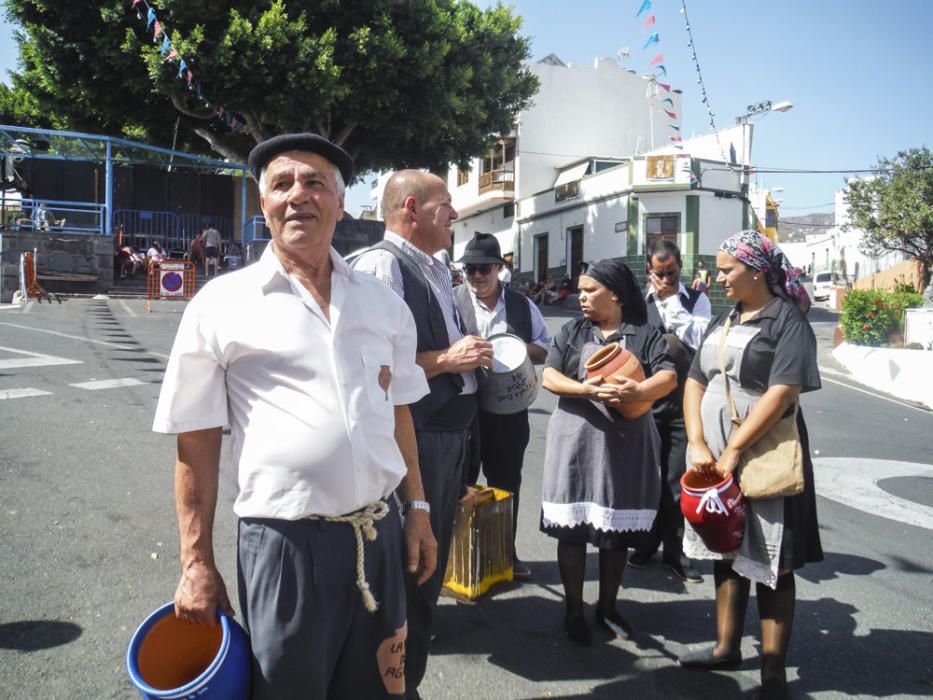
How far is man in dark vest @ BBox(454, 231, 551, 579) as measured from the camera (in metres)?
4.41

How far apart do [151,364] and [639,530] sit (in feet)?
26.0

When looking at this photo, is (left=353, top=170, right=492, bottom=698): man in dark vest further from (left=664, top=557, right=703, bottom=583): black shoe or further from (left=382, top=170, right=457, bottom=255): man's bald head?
(left=664, top=557, right=703, bottom=583): black shoe

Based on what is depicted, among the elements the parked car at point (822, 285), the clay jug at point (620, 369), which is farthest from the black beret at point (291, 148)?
the parked car at point (822, 285)

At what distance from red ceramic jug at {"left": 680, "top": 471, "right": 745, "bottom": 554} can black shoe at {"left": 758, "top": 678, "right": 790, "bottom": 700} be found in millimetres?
541

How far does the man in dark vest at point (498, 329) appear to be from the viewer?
14.5 feet

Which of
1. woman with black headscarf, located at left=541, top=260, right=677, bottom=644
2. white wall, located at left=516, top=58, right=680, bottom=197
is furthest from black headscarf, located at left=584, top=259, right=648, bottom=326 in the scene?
white wall, located at left=516, top=58, right=680, bottom=197

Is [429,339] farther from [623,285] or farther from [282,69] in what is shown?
[282,69]

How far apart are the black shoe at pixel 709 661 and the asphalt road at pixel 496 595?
0.13ft

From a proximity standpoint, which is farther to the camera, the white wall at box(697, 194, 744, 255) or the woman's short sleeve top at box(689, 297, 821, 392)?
the white wall at box(697, 194, 744, 255)

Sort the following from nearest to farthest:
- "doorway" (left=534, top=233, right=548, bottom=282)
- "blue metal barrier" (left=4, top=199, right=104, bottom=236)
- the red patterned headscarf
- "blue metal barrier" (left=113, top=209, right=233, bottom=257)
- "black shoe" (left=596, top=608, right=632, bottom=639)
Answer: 1. the red patterned headscarf
2. "black shoe" (left=596, top=608, right=632, bottom=639)
3. "blue metal barrier" (left=4, top=199, right=104, bottom=236)
4. "blue metal barrier" (left=113, top=209, right=233, bottom=257)
5. "doorway" (left=534, top=233, right=548, bottom=282)

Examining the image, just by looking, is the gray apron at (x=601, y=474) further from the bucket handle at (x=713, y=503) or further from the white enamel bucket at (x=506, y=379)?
the bucket handle at (x=713, y=503)

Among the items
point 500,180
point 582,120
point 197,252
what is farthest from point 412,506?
point 582,120

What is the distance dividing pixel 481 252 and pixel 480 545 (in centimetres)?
167

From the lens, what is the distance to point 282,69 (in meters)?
17.1
